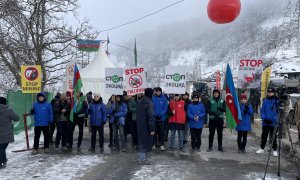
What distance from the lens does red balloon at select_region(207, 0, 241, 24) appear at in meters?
6.58

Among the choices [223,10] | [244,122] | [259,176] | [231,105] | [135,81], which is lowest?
[259,176]

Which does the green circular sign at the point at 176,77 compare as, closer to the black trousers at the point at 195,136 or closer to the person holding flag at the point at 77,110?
the black trousers at the point at 195,136

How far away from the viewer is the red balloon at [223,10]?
21.6 feet

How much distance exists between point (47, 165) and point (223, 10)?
17.8 ft

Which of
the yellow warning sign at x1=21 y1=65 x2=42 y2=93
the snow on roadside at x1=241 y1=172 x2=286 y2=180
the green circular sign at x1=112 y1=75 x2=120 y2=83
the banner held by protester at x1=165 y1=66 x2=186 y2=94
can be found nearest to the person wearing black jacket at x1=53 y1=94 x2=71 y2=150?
the yellow warning sign at x1=21 y1=65 x2=42 y2=93

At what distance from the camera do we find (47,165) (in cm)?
863

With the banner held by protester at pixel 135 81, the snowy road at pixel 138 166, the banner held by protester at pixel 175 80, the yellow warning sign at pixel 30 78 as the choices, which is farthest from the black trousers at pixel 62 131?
the banner held by protester at pixel 175 80

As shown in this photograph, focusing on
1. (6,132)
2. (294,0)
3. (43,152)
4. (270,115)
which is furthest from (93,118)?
(294,0)

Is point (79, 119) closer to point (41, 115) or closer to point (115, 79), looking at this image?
point (41, 115)

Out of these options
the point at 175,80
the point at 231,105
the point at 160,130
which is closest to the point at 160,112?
the point at 160,130

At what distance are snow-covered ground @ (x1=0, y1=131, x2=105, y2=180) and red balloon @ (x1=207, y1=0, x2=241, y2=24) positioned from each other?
4332mm

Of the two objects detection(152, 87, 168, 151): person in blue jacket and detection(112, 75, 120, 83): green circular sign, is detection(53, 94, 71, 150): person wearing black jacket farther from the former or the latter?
detection(152, 87, 168, 151): person in blue jacket

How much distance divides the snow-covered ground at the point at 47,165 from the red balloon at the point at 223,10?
4.33 m

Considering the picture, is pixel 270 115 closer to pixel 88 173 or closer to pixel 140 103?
pixel 140 103
